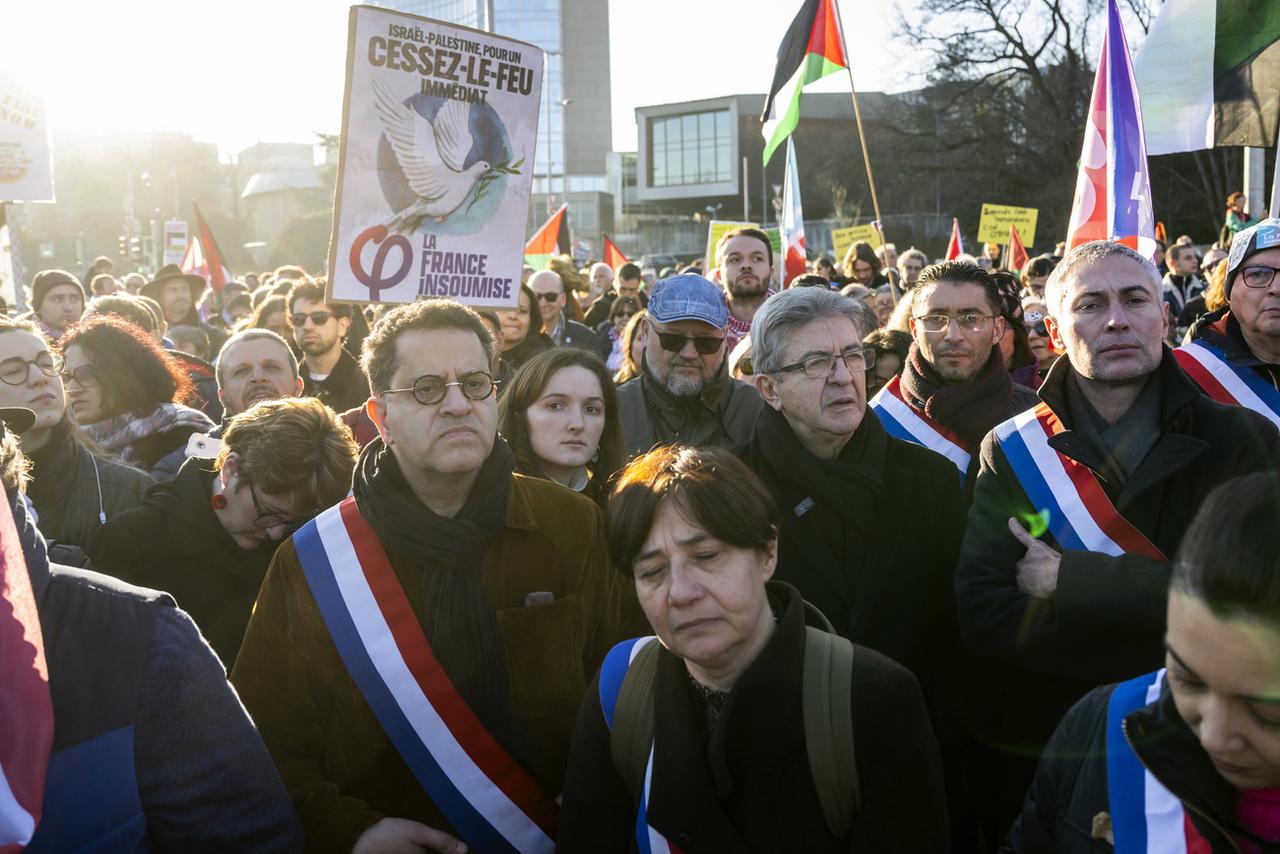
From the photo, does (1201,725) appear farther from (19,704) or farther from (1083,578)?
(19,704)

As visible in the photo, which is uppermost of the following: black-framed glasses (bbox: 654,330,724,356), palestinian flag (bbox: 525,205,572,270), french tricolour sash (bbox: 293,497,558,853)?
palestinian flag (bbox: 525,205,572,270)


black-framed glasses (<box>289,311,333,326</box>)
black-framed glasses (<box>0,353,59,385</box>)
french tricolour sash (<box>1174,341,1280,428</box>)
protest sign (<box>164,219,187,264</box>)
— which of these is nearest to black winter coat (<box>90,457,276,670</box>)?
black-framed glasses (<box>0,353,59,385</box>)

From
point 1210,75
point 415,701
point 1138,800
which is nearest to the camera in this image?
point 1138,800

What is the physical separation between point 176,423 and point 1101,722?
3.93 m

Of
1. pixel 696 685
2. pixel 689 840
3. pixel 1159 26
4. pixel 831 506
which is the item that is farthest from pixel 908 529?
pixel 1159 26

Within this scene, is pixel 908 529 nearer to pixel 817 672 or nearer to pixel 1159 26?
pixel 817 672

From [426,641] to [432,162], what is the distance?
261cm

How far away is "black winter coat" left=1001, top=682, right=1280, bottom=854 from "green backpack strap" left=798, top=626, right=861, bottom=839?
309 mm

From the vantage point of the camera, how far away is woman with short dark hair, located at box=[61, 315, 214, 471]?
14.7 feet

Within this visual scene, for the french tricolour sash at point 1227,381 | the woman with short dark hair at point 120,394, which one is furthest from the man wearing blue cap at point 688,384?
the woman with short dark hair at point 120,394

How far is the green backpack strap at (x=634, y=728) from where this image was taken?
7.07 feet

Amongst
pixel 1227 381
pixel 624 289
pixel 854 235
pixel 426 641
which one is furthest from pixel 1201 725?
pixel 854 235

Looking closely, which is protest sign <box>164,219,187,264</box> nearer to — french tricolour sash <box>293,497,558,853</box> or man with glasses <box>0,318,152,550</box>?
man with glasses <box>0,318,152,550</box>

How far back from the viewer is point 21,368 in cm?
373
